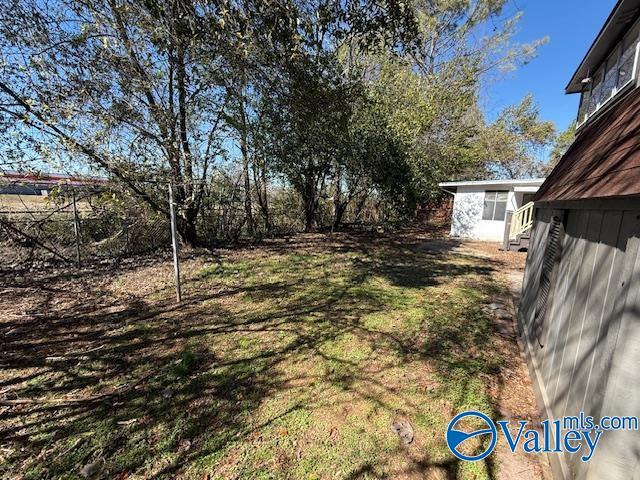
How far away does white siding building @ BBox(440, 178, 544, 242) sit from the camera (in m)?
12.3

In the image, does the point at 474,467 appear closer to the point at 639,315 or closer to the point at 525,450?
the point at 525,450

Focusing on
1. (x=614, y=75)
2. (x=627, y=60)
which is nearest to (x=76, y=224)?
(x=627, y=60)

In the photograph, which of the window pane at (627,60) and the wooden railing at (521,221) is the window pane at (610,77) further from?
the wooden railing at (521,221)

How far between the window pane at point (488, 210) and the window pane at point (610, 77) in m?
8.02

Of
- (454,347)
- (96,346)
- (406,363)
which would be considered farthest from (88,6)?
(454,347)

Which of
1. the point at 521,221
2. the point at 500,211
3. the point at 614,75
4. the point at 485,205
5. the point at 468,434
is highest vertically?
the point at 614,75

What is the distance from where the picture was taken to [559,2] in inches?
200

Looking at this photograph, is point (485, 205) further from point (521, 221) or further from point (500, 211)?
point (521, 221)

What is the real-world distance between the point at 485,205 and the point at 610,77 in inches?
335

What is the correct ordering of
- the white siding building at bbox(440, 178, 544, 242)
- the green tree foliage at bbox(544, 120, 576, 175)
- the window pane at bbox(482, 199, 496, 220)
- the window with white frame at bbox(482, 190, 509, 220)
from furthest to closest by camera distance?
the green tree foliage at bbox(544, 120, 576, 175)
the window pane at bbox(482, 199, 496, 220)
the window with white frame at bbox(482, 190, 509, 220)
the white siding building at bbox(440, 178, 544, 242)

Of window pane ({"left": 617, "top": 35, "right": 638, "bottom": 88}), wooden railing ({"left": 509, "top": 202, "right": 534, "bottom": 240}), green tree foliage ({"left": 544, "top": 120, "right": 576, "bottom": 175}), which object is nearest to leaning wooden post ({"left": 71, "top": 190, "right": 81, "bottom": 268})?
window pane ({"left": 617, "top": 35, "right": 638, "bottom": 88})

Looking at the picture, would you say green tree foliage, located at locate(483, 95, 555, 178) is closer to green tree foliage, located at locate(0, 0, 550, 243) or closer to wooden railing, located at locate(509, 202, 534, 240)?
green tree foliage, located at locate(0, 0, 550, 243)

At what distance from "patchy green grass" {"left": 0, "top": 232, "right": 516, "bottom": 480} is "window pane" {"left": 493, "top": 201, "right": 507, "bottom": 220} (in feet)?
28.4

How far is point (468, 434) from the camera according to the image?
2441mm
